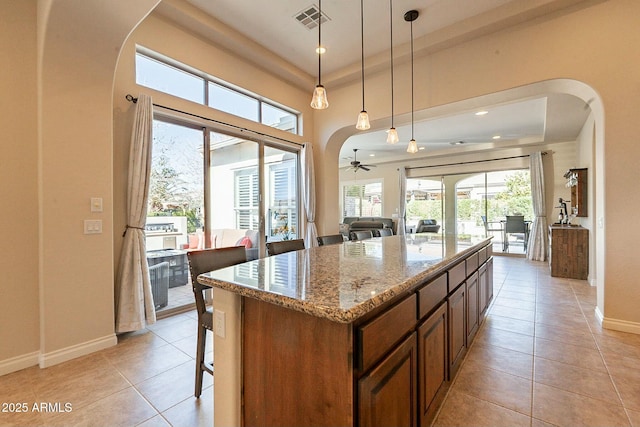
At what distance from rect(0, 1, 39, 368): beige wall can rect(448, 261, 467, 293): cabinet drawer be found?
315 cm

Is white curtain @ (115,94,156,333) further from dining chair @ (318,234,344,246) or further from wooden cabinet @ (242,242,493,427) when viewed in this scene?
wooden cabinet @ (242,242,493,427)

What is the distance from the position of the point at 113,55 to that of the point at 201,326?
240 cm

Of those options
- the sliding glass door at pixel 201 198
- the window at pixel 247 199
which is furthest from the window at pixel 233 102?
the window at pixel 247 199

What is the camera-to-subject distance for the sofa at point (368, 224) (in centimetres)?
853

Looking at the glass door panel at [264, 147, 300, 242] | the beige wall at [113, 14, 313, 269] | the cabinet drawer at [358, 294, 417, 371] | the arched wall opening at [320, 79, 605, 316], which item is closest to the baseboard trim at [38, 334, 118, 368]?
the beige wall at [113, 14, 313, 269]

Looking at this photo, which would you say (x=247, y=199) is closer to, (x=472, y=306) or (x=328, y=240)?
(x=328, y=240)

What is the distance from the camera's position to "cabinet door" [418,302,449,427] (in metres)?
1.33

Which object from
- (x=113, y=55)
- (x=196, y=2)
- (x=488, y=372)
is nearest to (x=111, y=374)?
(x=113, y=55)

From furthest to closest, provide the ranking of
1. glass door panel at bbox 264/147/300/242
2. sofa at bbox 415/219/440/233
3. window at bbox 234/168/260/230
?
sofa at bbox 415/219/440/233 → glass door panel at bbox 264/147/300/242 → window at bbox 234/168/260/230

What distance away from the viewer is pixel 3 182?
2.08 m

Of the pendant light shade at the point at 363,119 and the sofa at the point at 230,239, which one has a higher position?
the pendant light shade at the point at 363,119

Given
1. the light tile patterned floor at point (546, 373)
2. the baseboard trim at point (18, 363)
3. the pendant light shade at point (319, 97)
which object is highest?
the pendant light shade at point (319, 97)

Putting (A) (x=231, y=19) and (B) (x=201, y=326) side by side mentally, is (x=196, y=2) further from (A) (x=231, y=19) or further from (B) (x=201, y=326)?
(B) (x=201, y=326)

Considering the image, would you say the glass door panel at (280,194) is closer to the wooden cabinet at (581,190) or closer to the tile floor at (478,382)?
the tile floor at (478,382)
